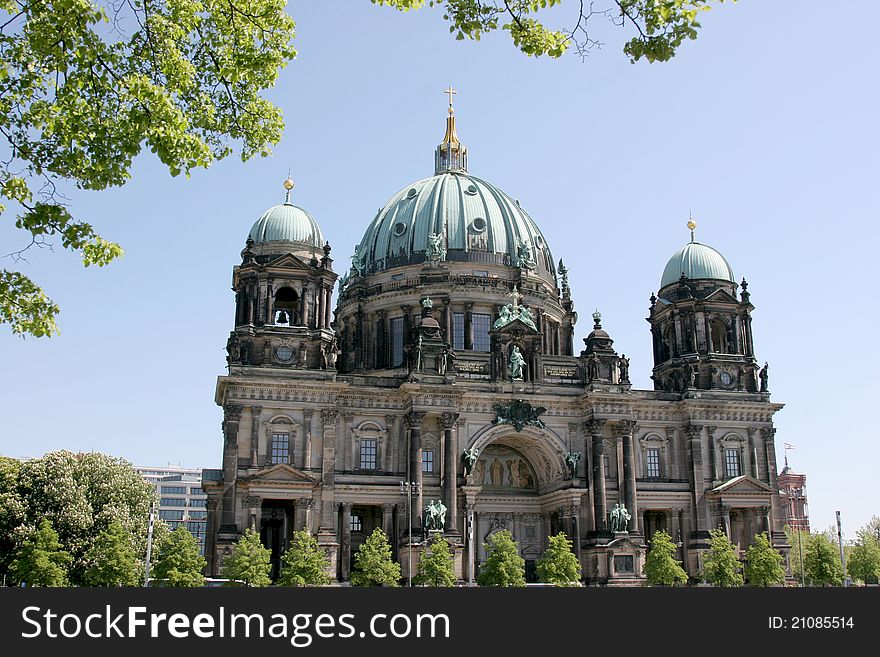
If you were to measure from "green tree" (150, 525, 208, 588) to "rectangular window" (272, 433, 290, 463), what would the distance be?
8.18 meters

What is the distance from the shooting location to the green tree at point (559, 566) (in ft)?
217

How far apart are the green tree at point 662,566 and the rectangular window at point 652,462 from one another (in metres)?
6.71

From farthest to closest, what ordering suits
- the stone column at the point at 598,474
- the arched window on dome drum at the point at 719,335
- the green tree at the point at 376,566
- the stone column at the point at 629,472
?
1. the arched window on dome drum at the point at 719,335
2. the stone column at the point at 629,472
3. the stone column at the point at 598,474
4. the green tree at the point at 376,566

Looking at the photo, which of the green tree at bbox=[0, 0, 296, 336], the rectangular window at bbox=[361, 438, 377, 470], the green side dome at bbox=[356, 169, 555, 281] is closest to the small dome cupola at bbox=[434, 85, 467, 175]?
the green side dome at bbox=[356, 169, 555, 281]

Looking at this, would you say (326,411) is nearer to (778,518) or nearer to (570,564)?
(570,564)

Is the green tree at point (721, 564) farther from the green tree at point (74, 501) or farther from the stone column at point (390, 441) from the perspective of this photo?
the green tree at point (74, 501)

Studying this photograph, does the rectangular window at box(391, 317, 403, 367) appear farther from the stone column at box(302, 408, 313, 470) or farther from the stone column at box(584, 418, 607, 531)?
the stone column at box(584, 418, 607, 531)

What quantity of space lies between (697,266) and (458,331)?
20809 mm

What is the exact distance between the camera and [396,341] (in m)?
82.8

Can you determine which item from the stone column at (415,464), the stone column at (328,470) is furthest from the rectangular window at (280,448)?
the stone column at (415,464)

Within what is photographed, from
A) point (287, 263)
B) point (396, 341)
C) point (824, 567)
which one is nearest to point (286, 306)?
point (287, 263)

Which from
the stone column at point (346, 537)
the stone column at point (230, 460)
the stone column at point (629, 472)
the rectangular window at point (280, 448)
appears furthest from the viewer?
the stone column at point (629, 472)

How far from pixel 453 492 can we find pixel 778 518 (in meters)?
25.9

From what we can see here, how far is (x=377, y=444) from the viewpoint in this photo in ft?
233
